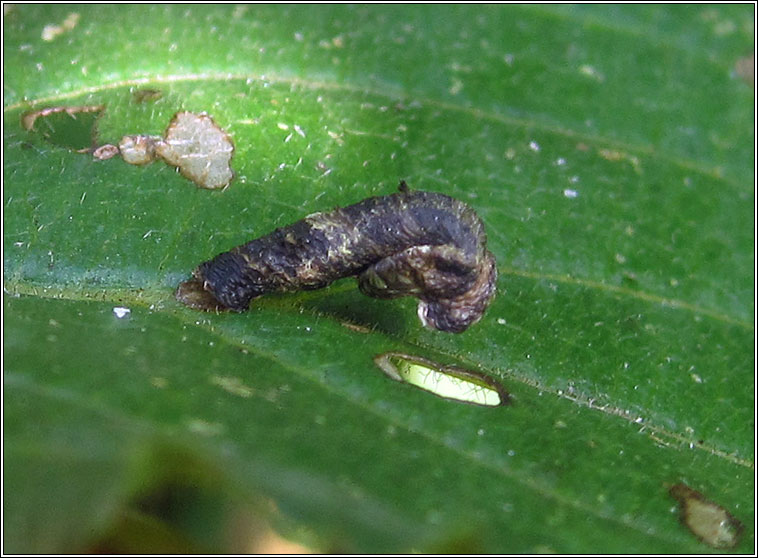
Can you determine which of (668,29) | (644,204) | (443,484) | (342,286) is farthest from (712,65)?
(443,484)

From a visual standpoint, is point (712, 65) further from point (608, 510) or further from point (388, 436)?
point (388, 436)

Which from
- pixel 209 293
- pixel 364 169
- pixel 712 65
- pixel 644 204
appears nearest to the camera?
pixel 209 293

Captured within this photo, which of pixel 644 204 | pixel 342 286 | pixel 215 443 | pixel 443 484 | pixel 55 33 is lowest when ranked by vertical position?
pixel 215 443

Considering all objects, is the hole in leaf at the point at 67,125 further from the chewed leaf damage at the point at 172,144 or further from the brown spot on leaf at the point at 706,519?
the brown spot on leaf at the point at 706,519

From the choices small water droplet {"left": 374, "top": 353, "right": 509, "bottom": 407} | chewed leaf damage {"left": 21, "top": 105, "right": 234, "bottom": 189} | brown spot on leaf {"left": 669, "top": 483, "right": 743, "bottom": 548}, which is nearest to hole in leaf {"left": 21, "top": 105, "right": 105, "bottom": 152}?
chewed leaf damage {"left": 21, "top": 105, "right": 234, "bottom": 189}

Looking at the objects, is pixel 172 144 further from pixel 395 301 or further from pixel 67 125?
pixel 395 301

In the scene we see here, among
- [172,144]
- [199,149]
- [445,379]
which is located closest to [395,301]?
[445,379]
